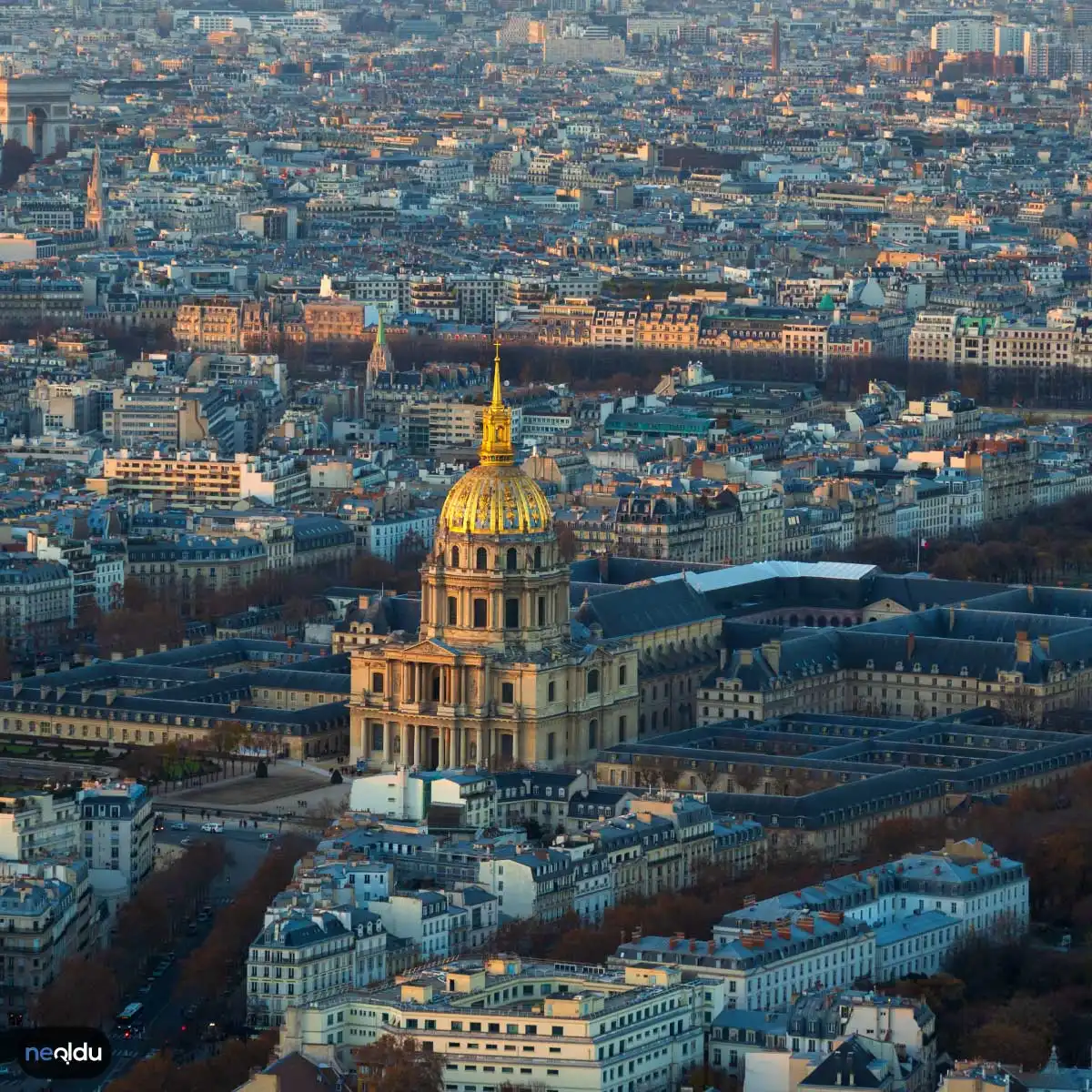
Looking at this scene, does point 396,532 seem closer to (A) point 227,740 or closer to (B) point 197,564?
(B) point 197,564

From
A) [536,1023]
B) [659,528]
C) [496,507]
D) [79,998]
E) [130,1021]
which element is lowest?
[130,1021]

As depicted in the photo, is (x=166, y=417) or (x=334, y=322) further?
(x=334, y=322)

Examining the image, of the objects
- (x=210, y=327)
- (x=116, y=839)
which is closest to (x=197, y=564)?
(x=116, y=839)

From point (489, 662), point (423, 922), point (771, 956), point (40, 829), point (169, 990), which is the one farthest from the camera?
point (489, 662)

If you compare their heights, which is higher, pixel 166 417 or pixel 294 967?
pixel 166 417

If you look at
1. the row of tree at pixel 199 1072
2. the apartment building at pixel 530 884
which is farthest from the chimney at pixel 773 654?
the row of tree at pixel 199 1072

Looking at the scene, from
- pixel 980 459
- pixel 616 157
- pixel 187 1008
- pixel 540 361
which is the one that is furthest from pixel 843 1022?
pixel 616 157

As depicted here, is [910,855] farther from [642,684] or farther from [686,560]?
[686,560]
